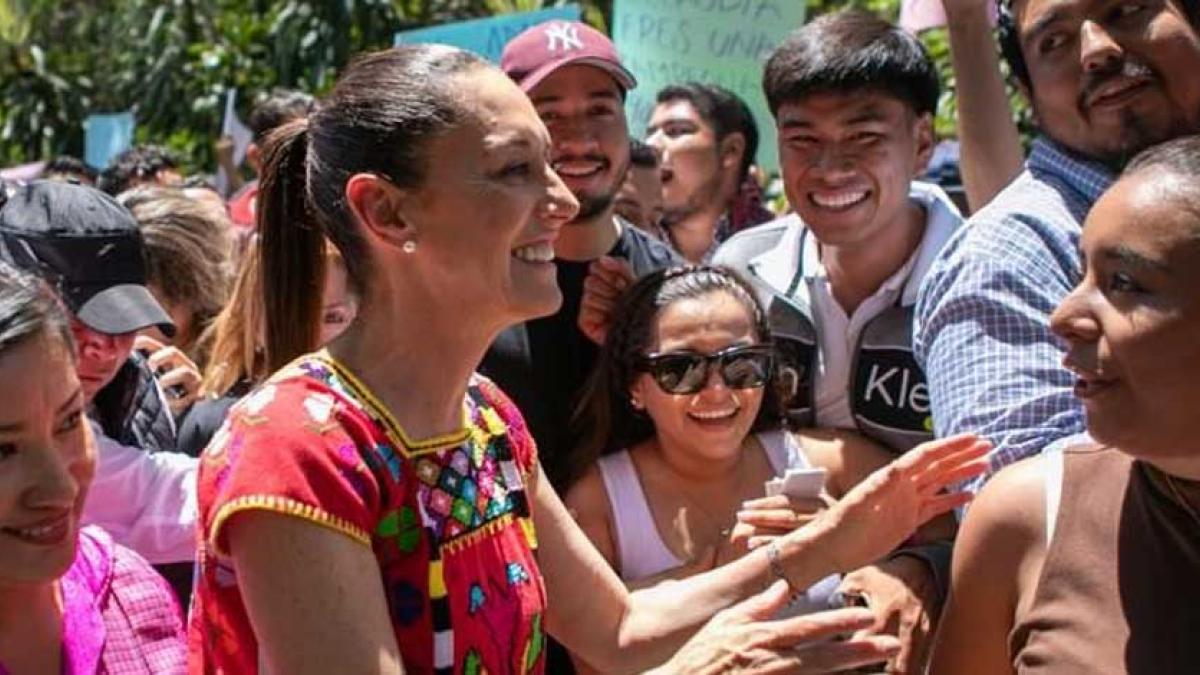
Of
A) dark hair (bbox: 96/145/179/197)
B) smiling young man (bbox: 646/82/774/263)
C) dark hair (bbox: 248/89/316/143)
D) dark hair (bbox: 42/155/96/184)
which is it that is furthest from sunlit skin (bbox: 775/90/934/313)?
dark hair (bbox: 42/155/96/184)

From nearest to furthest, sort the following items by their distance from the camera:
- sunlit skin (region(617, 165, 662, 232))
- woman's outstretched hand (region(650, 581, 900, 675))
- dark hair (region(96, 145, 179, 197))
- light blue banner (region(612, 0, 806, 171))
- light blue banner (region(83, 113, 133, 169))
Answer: woman's outstretched hand (region(650, 581, 900, 675)), sunlit skin (region(617, 165, 662, 232)), light blue banner (region(612, 0, 806, 171)), dark hair (region(96, 145, 179, 197)), light blue banner (region(83, 113, 133, 169))

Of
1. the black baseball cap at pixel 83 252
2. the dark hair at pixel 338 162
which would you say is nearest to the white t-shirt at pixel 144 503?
the black baseball cap at pixel 83 252

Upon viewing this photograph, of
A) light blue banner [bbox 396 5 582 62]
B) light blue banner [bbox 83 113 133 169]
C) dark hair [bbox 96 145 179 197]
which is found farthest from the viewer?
light blue banner [bbox 83 113 133 169]

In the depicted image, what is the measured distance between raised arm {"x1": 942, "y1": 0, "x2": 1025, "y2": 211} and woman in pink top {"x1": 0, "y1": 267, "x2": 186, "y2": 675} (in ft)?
6.57

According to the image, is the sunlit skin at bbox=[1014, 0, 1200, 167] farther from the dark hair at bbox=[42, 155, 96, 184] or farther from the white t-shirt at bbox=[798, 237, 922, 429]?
the dark hair at bbox=[42, 155, 96, 184]

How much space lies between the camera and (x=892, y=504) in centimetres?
275

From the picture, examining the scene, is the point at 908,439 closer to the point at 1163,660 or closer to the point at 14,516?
the point at 1163,660

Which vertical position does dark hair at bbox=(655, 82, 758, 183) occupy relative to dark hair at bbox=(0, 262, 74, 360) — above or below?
below

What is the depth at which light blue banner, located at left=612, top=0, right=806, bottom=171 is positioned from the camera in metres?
6.25

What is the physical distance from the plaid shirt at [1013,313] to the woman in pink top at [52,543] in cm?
126

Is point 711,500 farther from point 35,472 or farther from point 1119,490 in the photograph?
point 35,472

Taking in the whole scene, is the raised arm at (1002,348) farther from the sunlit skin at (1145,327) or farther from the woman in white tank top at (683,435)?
the woman in white tank top at (683,435)

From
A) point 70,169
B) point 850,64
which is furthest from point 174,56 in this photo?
point 850,64

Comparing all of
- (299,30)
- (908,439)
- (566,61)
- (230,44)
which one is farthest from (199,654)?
(230,44)
